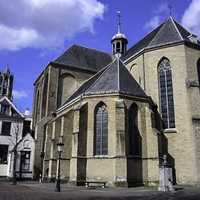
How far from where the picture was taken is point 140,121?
23.0 metres

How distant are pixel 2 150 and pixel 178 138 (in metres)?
21.8

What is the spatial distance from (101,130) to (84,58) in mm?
18176

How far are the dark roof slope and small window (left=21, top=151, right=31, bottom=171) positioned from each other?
39.5 ft

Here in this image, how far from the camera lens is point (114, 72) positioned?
85.3ft

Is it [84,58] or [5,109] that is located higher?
[84,58]

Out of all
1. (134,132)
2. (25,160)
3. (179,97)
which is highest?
(179,97)

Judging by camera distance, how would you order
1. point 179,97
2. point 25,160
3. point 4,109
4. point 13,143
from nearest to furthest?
point 179,97
point 25,160
point 13,143
point 4,109

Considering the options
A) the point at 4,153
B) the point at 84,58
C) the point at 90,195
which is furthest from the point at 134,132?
the point at 4,153

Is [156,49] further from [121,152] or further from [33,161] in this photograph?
[33,161]

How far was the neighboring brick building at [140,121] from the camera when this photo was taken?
2159 cm

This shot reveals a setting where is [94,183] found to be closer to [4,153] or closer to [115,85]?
[115,85]

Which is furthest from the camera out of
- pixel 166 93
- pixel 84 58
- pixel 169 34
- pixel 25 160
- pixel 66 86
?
pixel 84 58

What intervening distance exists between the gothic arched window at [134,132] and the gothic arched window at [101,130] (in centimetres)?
198

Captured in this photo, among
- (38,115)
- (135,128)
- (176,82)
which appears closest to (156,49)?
(176,82)
